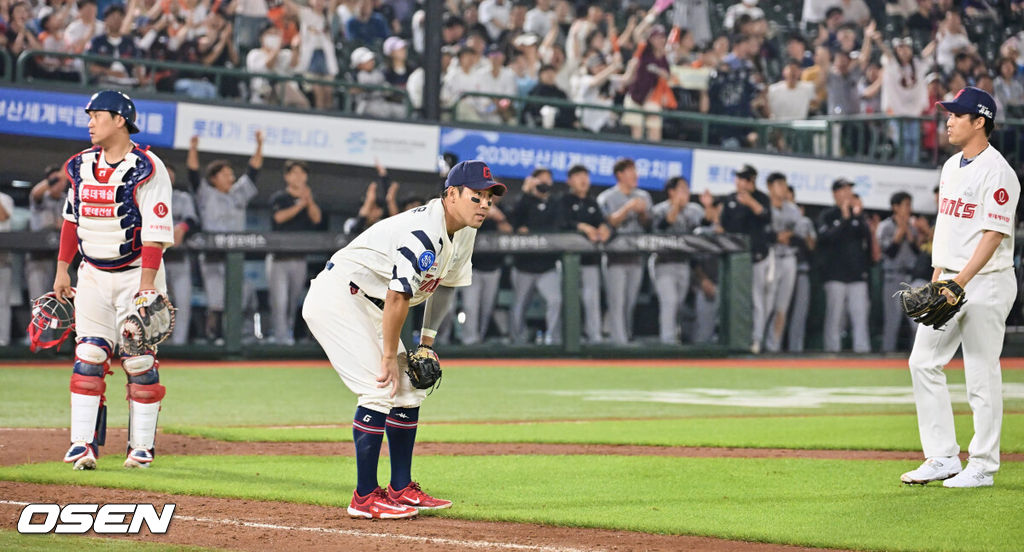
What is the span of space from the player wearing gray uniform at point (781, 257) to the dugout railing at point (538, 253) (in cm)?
53

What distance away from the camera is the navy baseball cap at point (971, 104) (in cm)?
655

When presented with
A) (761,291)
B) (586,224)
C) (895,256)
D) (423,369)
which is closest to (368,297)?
(423,369)

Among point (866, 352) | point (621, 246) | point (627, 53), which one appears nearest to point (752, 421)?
point (621, 246)

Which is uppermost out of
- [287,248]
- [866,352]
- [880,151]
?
[880,151]

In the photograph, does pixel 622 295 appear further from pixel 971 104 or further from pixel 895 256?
pixel 971 104

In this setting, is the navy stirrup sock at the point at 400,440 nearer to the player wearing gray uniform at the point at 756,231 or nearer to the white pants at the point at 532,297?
the white pants at the point at 532,297

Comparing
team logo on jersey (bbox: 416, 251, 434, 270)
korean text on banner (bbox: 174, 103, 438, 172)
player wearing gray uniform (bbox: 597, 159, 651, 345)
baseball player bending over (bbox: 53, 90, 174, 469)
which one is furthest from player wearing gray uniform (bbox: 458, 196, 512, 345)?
team logo on jersey (bbox: 416, 251, 434, 270)

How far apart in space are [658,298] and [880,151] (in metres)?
5.72

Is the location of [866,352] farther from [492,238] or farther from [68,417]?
[68,417]

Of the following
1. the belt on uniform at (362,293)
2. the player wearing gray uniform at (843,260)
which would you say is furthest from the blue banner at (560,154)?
the belt on uniform at (362,293)

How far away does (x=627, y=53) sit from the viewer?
20047 millimetres

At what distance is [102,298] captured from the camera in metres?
7.20

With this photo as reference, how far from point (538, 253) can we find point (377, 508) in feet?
34.8

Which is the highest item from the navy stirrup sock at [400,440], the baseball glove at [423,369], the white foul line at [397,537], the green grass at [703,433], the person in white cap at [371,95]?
the person in white cap at [371,95]
